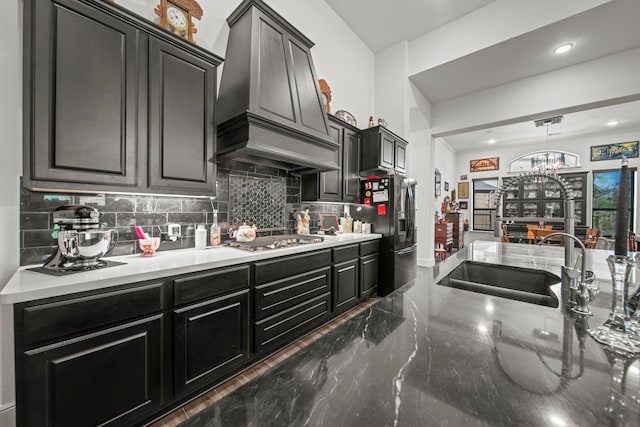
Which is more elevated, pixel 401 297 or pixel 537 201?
pixel 537 201

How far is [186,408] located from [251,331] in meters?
0.56

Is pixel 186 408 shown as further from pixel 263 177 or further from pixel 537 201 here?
pixel 537 201

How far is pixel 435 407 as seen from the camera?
433mm

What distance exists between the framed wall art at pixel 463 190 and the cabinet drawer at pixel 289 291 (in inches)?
358

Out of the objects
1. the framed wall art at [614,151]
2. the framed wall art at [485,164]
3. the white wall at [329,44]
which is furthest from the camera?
the framed wall art at [485,164]

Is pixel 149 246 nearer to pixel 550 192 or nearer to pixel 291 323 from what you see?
pixel 291 323

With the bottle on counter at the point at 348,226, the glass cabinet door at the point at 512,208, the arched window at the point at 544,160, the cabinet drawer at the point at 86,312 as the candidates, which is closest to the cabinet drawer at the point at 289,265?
the cabinet drawer at the point at 86,312

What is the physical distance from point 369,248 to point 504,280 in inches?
66.8

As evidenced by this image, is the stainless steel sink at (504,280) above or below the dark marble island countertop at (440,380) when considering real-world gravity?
below

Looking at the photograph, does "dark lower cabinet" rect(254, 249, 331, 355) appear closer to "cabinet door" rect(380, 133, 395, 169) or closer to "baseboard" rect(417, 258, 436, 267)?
"cabinet door" rect(380, 133, 395, 169)

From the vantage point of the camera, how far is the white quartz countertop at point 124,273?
1066mm

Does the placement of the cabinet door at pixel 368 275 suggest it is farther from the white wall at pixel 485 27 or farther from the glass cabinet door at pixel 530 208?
the glass cabinet door at pixel 530 208

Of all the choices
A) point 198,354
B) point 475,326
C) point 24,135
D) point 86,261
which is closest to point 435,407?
point 475,326

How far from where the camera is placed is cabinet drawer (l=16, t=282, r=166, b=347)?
3.44ft
